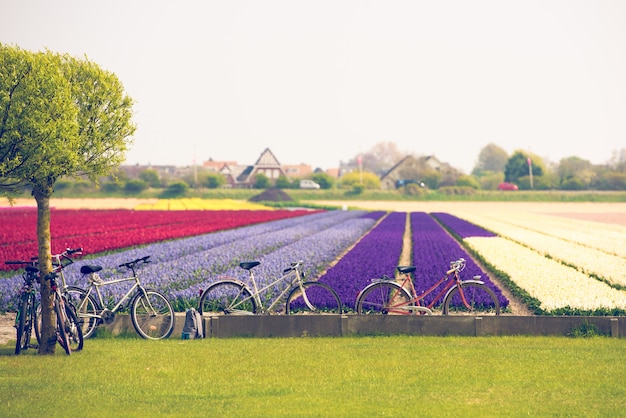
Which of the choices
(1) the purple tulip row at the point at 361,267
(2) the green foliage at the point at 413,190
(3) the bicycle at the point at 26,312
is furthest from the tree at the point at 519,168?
(3) the bicycle at the point at 26,312

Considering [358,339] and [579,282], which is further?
[579,282]

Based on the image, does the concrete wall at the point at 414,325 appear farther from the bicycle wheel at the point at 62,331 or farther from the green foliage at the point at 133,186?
the green foliage at the point at 133,186

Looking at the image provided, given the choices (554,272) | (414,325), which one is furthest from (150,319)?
(554,272)

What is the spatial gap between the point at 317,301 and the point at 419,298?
1.80 meters

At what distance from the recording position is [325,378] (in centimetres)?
955

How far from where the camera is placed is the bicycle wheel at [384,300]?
13.1 m

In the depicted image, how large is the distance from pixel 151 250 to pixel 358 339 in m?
16.8

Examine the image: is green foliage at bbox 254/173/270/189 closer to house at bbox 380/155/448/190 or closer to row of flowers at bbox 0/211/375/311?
house at bbox 380/155/448/190

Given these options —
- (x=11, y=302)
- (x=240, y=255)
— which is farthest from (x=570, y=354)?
(x=240, y=255)

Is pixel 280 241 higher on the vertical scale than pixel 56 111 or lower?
lower

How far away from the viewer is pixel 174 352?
11359 millimetres

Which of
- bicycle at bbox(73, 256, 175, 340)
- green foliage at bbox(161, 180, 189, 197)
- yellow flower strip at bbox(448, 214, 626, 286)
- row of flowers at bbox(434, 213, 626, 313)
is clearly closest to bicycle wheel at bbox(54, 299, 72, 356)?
bicycle at bbox(73, 256, 175, 340)

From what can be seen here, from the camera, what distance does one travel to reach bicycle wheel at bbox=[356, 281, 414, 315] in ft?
43.0

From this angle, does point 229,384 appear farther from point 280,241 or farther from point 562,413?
point 280,241
